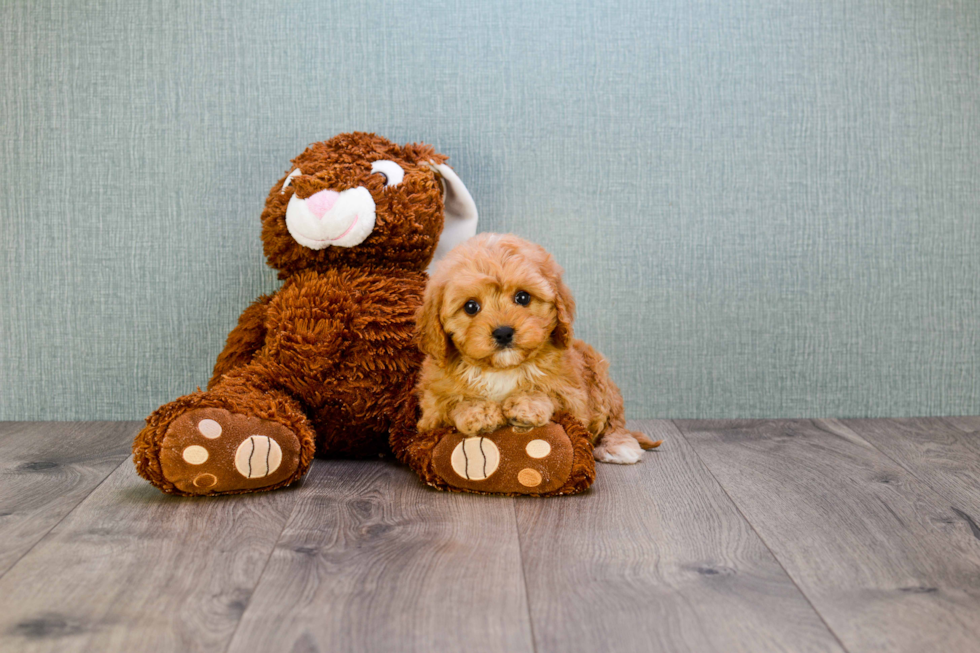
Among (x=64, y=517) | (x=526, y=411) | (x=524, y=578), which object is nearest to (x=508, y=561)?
(x=524, y=578)

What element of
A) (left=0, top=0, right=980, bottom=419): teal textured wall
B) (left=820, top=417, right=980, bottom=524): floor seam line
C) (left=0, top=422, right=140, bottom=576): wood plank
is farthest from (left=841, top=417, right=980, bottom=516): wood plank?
(left=0, top=422, right=140, bottom=576): wood plank

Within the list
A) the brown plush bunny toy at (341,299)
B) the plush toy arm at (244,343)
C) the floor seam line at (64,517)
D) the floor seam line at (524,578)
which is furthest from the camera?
the plush toy arm at (244,343)

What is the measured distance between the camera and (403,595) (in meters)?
0.90

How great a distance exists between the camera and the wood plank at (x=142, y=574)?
0.82 m

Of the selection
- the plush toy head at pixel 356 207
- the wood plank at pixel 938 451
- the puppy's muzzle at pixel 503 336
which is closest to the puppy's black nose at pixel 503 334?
the puppy's muzzle at pixel 503 336

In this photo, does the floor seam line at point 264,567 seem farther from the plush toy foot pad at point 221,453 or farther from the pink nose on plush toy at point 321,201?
the pink nose on plush toy at point 321,201

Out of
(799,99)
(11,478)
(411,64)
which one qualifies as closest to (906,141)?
(799,99)

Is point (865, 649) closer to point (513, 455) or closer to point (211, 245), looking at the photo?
point (513, 455)

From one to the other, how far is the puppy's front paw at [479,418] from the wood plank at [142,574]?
0.91 ft

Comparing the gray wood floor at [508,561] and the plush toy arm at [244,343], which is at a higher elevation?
the plush toy arm at [244,343]

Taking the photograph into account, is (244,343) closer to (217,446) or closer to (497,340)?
(217,446)

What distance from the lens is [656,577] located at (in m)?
0.95

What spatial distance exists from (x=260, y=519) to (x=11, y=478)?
508 mm

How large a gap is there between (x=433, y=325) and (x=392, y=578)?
404 millimetres
